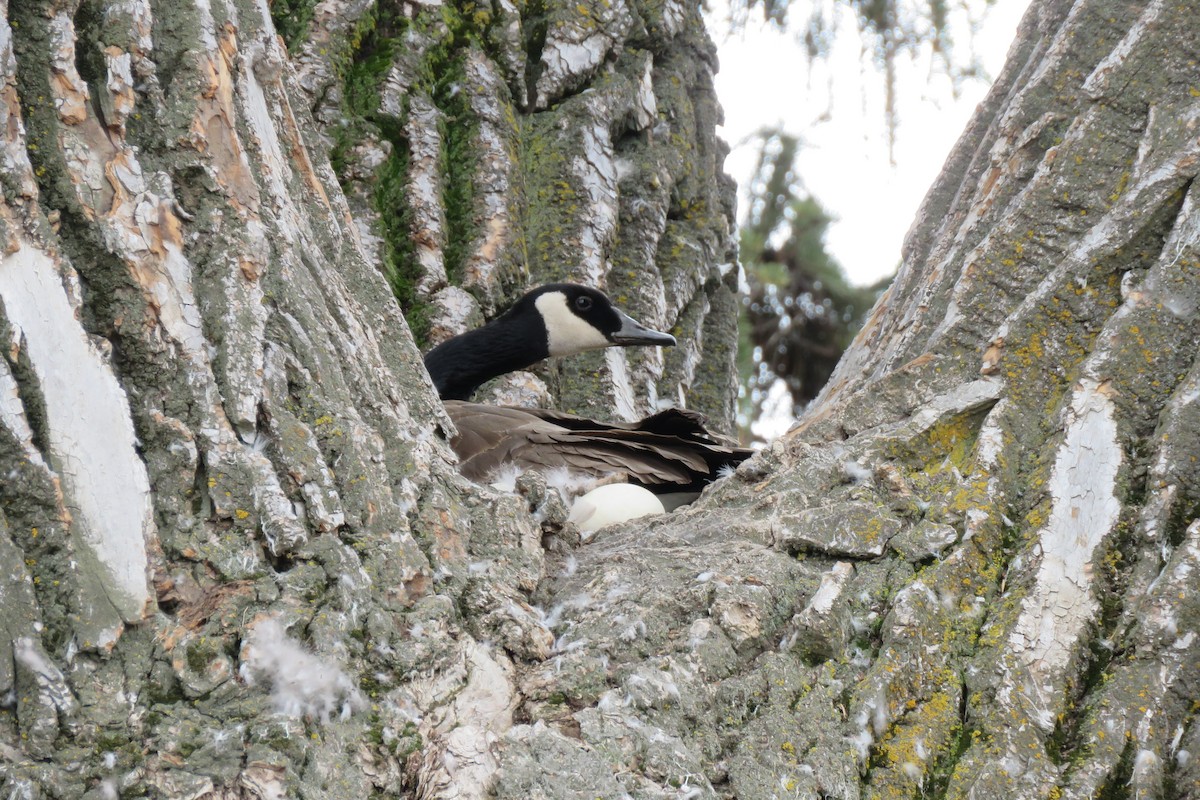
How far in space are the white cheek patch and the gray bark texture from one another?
2.15 m

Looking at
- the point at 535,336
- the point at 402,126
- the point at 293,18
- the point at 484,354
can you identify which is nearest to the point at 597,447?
the point at 535,336

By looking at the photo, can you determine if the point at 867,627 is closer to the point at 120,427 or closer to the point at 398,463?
the point at 398,463

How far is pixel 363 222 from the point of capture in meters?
4.52

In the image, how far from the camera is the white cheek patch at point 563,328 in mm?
4863

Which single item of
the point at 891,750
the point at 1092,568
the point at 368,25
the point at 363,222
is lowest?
the point at 891,750

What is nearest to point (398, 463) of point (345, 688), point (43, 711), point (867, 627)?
point (345, 688)

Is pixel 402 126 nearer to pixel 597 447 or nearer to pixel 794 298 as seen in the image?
pixel 597 447

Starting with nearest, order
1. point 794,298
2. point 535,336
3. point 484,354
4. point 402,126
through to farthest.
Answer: point 402,126
point 535,336
point 484,354
point 794,298

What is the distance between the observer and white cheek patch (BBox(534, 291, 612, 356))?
4.86m

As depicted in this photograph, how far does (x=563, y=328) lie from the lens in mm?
5043

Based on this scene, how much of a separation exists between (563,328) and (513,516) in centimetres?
280

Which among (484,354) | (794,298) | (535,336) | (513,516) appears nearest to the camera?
(513,516)

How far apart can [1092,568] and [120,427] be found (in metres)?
1.72

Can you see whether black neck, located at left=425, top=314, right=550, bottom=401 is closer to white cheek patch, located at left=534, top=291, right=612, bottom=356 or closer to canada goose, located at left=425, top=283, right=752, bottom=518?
white cheek patch, located at left=534, top=291, right=612, bottom=356
